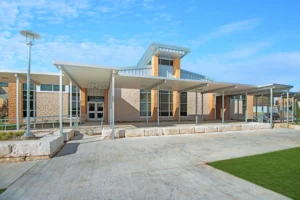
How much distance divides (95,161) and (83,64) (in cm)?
482

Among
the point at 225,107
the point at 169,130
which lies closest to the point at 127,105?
the point at 169,130

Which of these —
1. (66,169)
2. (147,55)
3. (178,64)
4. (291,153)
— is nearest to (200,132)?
(291,153)

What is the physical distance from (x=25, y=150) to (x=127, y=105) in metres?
14.0

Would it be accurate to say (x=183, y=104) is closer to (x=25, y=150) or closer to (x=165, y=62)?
(x=165, y=62)

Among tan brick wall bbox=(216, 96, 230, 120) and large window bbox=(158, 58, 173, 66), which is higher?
large window bbox=(158, 58, 173, 66)

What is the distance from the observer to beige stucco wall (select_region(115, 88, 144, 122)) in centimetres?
1911

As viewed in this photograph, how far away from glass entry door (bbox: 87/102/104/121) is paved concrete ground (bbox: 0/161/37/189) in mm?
14207

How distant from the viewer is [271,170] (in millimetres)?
4602

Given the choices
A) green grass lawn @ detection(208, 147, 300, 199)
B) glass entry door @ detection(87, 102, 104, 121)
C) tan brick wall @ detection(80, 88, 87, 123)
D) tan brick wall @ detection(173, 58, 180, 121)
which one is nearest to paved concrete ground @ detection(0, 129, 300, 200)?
green grass lawn @ detection(208, 147, 300, 199)

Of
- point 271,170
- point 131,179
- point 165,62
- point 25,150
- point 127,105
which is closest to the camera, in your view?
point 131,179

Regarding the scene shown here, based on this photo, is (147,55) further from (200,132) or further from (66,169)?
(66,169)

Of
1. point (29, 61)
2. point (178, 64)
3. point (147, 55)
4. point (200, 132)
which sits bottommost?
point (200, 132)

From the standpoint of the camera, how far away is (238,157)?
6016mm

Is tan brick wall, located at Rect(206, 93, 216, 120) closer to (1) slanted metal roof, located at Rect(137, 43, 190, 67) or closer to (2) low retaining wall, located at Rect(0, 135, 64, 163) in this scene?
(1) slanted metal roof, located at Rect(137, 43, 190, 67)
